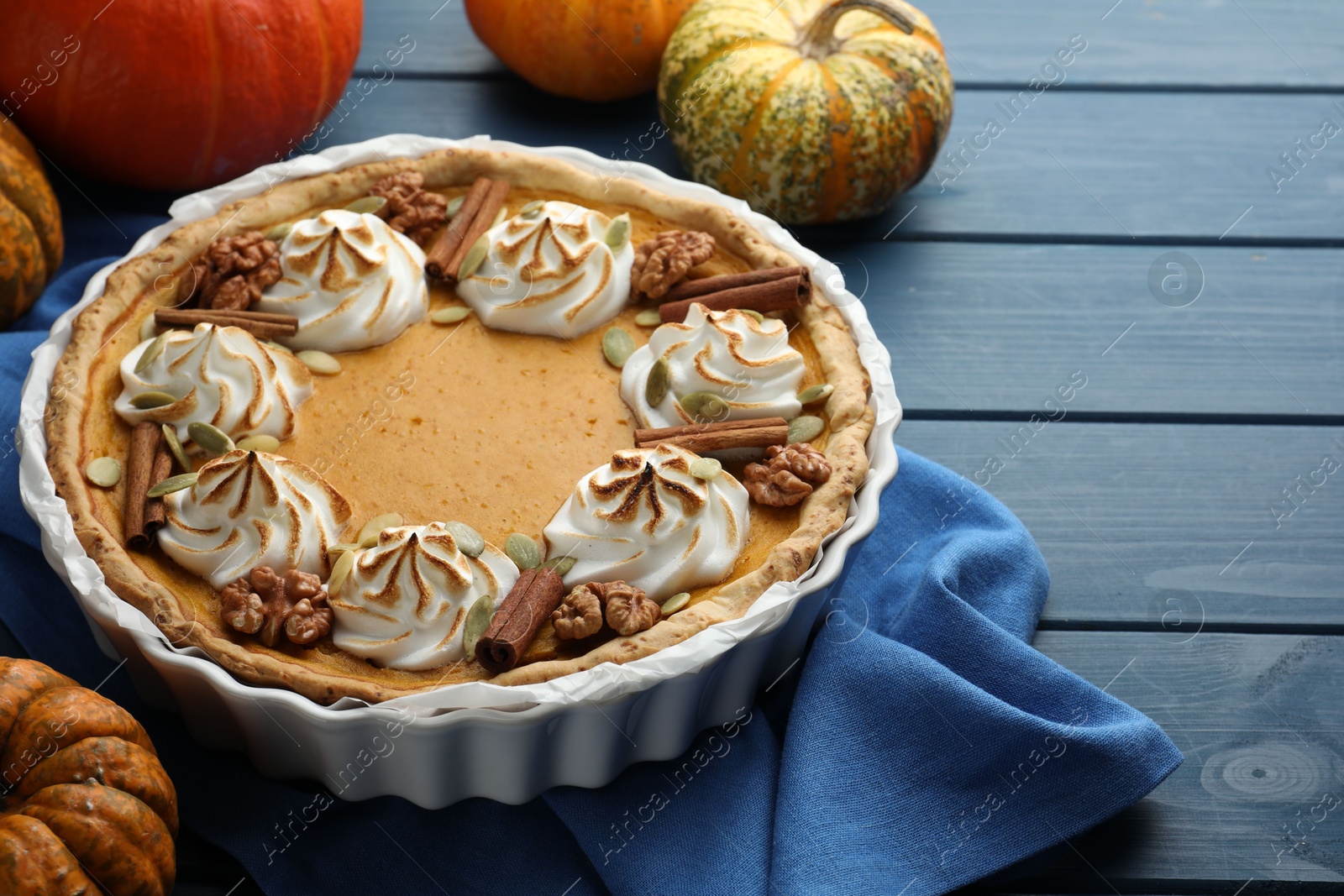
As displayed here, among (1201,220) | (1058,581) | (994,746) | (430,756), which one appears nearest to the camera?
(430,756)

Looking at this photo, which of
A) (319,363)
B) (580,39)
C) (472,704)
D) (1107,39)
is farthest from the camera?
(1107,39)

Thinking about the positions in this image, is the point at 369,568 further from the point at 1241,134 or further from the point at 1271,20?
the point at 1271,20

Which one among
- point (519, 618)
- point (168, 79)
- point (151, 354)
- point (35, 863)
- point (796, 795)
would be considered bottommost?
point (796, 795)

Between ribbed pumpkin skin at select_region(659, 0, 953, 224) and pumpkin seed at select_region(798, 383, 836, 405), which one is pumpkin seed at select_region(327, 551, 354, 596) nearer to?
pumpkin seed at select_region(798, 383, 836, 405)

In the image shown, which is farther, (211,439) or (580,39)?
(580,39)

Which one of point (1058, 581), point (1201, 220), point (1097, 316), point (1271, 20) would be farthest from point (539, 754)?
point (1271, 20)

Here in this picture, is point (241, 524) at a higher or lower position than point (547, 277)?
lower

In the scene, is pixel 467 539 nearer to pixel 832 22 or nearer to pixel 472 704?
pixel 472 704

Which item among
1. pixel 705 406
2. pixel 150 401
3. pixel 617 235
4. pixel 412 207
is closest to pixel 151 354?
pixel 150 401

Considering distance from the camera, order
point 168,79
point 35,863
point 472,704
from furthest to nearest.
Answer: point 168,79 → point 472,704 → point 35,863
